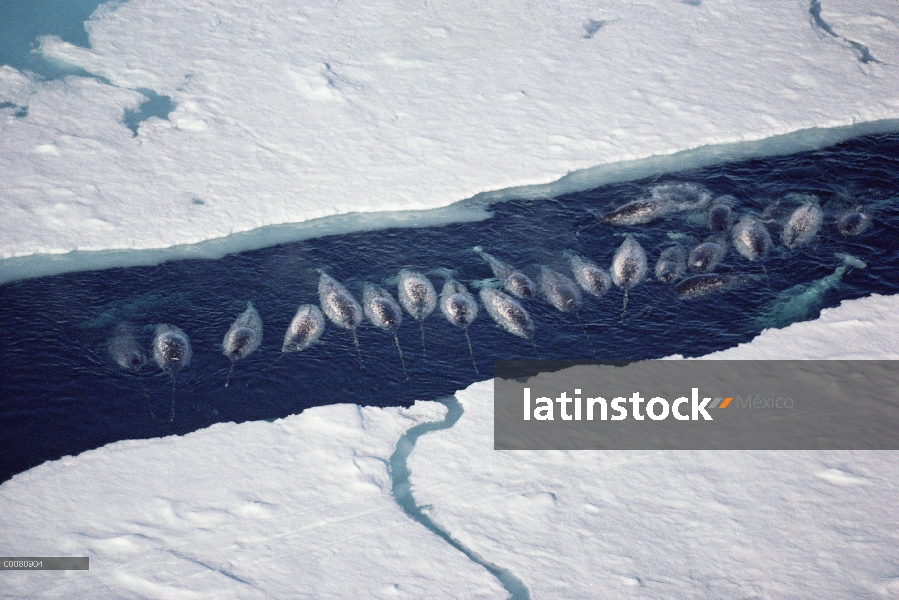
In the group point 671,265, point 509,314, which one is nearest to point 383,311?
point 509,314

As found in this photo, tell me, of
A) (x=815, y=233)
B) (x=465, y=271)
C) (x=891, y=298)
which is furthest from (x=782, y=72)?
(x=465, y=271)

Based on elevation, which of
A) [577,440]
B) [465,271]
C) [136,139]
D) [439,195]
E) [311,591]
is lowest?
[311,591]

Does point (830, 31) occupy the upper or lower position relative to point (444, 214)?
upper

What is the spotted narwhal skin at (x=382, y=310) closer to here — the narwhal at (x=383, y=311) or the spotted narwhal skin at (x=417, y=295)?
the narwhal at (x=383, y=311)

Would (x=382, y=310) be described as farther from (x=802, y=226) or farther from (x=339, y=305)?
(x=802, y=226)

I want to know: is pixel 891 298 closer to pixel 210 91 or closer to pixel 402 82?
pixel 402 82

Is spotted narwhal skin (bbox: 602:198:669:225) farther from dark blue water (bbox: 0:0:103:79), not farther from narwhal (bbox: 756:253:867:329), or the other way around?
dark blue water (bbox: 0:0:103:79)
